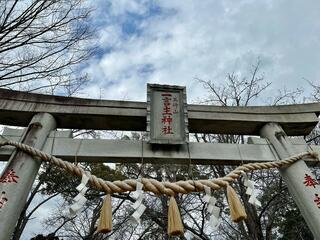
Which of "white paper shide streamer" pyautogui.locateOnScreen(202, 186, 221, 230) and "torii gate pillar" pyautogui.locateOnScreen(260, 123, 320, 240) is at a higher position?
"torii gate pillar" pyautogui.locateOnScreen(260, 123, 320, 240)

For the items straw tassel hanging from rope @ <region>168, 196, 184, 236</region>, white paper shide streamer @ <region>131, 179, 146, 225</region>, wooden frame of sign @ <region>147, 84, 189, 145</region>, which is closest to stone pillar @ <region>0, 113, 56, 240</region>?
white paper shide streamer @ <region>131, 179, 146, 225</region>

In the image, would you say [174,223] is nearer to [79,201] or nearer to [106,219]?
[106,219]

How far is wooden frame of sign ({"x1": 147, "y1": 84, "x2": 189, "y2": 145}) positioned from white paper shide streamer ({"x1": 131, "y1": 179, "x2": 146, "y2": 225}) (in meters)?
0.82

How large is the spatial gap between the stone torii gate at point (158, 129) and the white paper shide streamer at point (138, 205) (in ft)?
2.35

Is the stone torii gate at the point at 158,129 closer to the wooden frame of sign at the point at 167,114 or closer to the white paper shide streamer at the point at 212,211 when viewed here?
the wooden frame of sign at the point at 167,114

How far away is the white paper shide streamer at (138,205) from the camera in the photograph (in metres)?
2.63

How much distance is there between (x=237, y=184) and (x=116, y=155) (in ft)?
20.8

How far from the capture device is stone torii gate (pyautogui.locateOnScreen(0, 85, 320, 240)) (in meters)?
3.37

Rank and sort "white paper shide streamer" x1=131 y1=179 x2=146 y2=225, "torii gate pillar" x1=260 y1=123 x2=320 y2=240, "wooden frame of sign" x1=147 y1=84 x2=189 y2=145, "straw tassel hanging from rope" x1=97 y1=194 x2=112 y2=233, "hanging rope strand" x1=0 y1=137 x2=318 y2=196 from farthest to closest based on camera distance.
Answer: "wooden frame of sign" x1=147 y1=84 x2=189 y2=145, "torii gate pillar" x1=260 y1=123 x2=320 y2=240, "hanging rope strand" x1=0 y1=137 x2=318 y2=196, "white paper shide streamer" x1=131 y1=179 x2=146 y2=225, "straw tassel hanging from rope" x1=97 y1=194 x2=112 y2=233

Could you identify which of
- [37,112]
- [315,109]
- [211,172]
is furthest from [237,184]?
[37,112]

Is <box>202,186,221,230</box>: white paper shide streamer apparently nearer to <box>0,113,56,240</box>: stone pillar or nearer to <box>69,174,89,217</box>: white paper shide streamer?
<box>69,174,89,217</box>: white paper shide streamer

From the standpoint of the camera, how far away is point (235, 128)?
4.11 m

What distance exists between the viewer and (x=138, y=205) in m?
2.70

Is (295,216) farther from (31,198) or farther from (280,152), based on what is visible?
(31,198)
